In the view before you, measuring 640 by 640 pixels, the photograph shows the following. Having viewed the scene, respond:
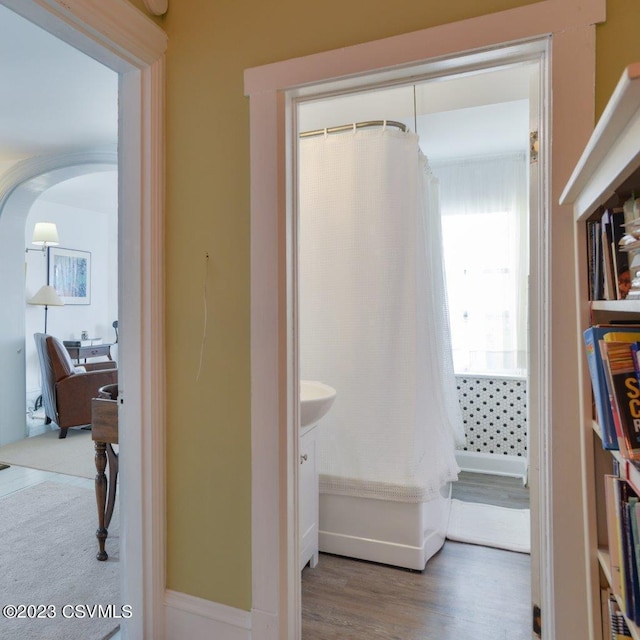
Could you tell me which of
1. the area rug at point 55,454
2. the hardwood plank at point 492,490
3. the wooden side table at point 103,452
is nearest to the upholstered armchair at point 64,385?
the area rug at point 55,454

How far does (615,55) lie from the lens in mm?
1104

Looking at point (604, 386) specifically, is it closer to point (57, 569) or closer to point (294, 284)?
point (294, 284)

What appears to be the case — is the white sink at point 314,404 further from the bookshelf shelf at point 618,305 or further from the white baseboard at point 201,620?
the bookshelf shelf at point 618,305

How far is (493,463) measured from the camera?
336 centimetres

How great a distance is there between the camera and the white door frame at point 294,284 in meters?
1.14

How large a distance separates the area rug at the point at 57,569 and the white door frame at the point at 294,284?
2.47ft

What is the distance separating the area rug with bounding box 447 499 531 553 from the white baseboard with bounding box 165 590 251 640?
135 centimetres

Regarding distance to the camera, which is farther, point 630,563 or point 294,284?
point 294,284

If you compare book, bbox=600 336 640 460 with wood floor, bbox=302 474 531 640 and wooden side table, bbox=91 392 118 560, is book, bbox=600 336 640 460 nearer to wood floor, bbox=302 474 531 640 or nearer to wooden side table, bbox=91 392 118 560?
wood floor, bbox=302 474 531 640

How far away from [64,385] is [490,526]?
147 inches

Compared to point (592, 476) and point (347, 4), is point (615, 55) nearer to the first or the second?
point (347, 4)

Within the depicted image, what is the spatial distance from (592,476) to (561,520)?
0.72 ft

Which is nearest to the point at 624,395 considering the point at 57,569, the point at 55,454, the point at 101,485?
the point at 101,485

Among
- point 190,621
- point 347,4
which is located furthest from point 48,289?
point 347,4
